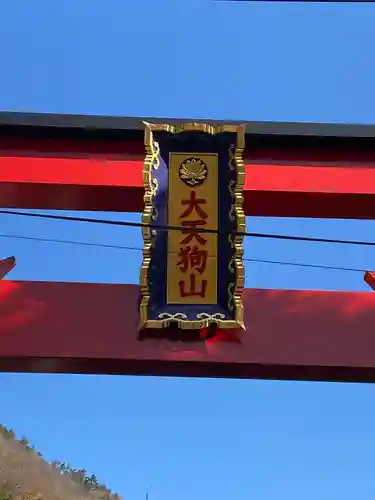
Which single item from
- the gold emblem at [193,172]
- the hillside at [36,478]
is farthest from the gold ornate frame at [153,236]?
the hillside at [36,478]

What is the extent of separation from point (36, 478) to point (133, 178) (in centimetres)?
1536

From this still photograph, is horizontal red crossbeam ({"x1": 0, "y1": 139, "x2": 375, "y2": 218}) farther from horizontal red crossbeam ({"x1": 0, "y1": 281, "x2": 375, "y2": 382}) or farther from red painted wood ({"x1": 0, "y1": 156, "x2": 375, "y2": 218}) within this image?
horizontal red crossbeam ({"x1": 0, "y1": 281, "x2": 375, "y2": 382})

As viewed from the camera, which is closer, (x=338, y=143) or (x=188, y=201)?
(x=188, y=201)

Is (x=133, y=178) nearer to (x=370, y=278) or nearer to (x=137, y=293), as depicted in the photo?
(x=137, y=293)

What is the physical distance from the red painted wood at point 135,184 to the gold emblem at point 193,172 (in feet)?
0.88

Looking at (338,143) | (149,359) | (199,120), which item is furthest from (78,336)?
(338,143)

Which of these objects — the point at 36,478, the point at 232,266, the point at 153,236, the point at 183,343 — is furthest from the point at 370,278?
the point at 36,478

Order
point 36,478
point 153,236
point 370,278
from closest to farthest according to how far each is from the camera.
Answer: point 153,236
point 370,278
point 36,478

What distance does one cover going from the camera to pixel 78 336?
393 cm

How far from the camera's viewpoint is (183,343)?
12.8 feet

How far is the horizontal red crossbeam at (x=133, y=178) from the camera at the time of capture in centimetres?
404

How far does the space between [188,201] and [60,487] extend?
58.8 ft

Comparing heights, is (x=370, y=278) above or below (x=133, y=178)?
below

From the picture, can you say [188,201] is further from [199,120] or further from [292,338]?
[292,338]
